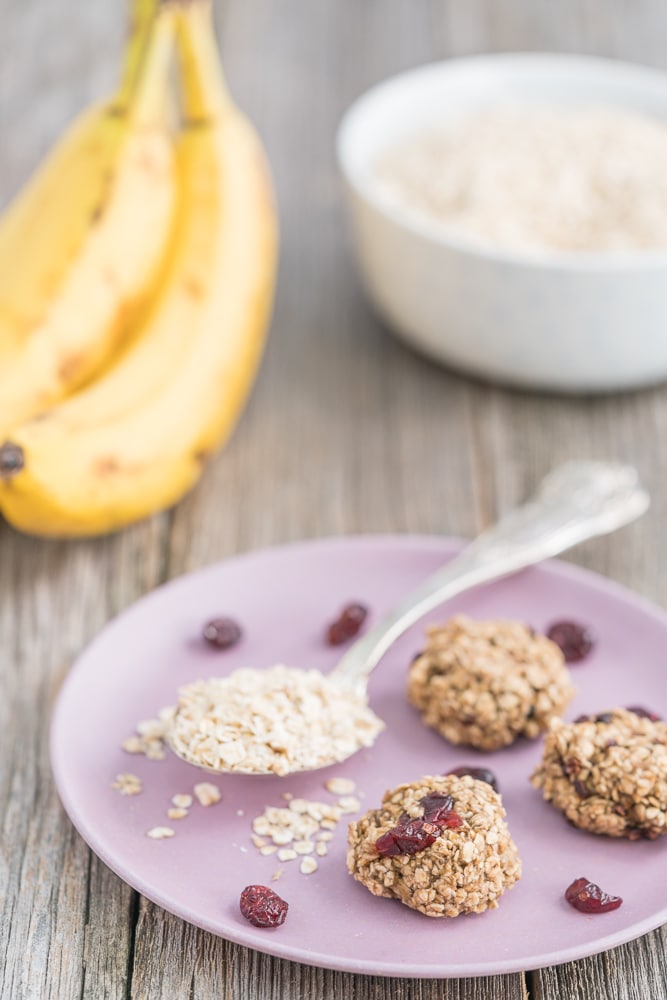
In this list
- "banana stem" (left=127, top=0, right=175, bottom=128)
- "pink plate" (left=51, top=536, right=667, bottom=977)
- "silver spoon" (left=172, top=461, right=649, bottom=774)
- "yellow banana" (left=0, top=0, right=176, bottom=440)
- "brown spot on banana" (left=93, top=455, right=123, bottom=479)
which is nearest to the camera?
"pink plate" (left=51, top=536, right=667, bottom=977)

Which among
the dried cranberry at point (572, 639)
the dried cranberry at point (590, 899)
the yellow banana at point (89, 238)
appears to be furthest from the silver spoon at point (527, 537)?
the yellow banana at point (89, 238)

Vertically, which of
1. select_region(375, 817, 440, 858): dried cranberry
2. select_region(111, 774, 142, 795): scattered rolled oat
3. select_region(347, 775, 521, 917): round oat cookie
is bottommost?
select_region(111, 774, 142, 795): scattered rolled oat

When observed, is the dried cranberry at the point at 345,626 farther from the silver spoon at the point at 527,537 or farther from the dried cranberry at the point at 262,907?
the dried cranberry at the point at 262,907

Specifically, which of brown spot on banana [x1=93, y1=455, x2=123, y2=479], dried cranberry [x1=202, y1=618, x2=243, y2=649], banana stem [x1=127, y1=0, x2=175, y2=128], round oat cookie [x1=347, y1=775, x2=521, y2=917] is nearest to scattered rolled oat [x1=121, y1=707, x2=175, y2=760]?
dried cranberry [x1=202, y1=618, x2=243, y2=649]

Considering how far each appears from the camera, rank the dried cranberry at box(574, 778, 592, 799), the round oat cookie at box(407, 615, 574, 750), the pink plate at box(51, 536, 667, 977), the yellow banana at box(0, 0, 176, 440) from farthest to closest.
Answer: the yellow banana at box(0, 0, 176, 440), the round oat cookie at box(407, 615, 574, 750), the dried cranberry at box(574, 778, 592, 799), the pink plate at box(51, 536, 667, 977)

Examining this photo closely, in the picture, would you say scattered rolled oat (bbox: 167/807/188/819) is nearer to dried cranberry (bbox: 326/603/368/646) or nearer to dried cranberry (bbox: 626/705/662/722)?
dried cranberry (bbox: 326/603/368/646)
